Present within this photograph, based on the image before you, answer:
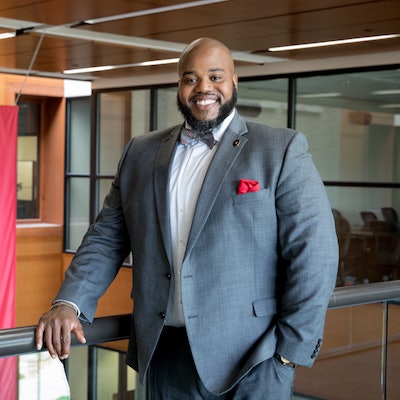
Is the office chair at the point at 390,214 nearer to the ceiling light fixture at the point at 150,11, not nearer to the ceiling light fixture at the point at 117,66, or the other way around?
the ceiling light fixture at the point at 117,66

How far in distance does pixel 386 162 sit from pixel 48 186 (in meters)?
7.21

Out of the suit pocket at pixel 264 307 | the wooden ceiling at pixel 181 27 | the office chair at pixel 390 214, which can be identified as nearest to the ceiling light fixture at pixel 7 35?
the wooden ceiling at pixel 181 27

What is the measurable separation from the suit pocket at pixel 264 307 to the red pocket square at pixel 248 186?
0.29 metres

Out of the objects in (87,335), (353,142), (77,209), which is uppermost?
(353,142)

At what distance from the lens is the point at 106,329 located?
2.43 metres

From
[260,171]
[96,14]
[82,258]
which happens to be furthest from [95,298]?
[96,14]

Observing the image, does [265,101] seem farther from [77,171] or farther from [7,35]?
[77,171]

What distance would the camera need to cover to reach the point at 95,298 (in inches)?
96.4

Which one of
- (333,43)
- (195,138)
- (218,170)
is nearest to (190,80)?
(195,138)

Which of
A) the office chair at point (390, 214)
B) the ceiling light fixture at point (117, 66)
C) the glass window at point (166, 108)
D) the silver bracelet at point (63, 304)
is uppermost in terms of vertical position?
the ceiling light fixture at point (117, 66)

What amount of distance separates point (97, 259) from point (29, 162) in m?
13.1

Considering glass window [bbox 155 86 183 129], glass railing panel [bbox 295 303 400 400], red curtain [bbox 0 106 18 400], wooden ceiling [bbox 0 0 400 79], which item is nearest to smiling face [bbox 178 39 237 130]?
glass railing panel [bbox 295 303 400 400]

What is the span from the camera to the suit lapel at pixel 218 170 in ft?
7.43

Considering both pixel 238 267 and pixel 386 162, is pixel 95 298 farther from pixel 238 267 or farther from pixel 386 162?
pixel 386 162
